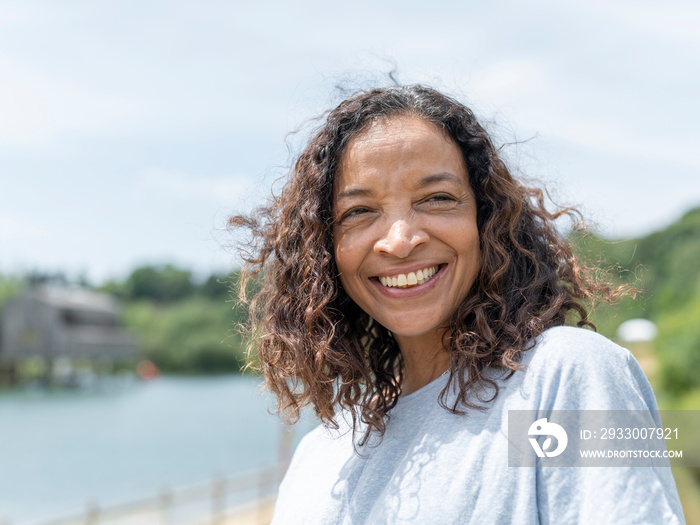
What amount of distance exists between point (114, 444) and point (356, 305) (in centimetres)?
4008

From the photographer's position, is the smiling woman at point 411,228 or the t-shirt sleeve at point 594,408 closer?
the t-shirt sleeve at point 594,408

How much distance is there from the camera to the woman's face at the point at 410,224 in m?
1.73

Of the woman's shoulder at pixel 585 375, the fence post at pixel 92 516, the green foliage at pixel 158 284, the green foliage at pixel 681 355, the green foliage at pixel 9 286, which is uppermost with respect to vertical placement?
the woman's shoulder at pixel 585 375

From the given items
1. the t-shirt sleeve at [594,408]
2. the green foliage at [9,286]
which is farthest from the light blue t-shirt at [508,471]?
the green foliage at [9,286]

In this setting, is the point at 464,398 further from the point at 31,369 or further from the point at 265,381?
the point at 31,369

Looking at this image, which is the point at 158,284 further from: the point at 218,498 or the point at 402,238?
the point at 402,238

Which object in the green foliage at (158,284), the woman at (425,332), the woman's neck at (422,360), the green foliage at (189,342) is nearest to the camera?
the woman at (425,332)

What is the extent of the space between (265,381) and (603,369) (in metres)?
1.10

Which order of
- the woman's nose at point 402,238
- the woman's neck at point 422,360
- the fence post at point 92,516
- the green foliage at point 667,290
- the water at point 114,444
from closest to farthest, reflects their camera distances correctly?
the woman's nose at point 402,238, the woman's neck at point 422,360, the green foliage at point 667,290, the fence post at point 92,516, the water at point 114,444

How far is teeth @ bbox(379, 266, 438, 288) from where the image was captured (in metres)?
1.76

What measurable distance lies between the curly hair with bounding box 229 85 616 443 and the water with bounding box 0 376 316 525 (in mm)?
13320

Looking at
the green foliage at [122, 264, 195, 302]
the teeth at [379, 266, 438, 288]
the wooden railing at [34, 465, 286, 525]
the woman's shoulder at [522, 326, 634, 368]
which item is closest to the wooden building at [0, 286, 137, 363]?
the wooden railing at [34, 465, 286, 525]

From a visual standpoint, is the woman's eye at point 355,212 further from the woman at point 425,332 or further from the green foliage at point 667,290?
the green foliage at point 667,290

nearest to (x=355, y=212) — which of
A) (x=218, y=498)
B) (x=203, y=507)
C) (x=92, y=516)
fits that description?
(x=92, y=516)
